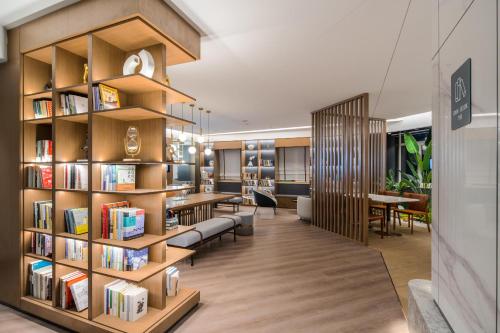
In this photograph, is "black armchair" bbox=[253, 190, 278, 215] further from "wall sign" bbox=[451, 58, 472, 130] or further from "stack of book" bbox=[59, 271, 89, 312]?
"wall sign" bbox=[451, 58, 472, 130]

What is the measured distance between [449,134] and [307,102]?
3.90 meters

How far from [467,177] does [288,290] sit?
226 cm

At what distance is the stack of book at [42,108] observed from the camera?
2.37m

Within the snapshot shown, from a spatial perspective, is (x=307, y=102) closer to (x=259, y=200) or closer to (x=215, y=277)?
(x=259, y=200)

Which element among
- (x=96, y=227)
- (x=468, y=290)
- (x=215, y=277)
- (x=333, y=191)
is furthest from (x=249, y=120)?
(x=468, y=290)

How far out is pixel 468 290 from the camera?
1170 mm

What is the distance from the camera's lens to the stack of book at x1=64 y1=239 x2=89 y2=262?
2158mm

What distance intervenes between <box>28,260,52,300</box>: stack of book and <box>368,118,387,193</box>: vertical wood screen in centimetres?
711

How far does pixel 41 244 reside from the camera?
2334 millimetres

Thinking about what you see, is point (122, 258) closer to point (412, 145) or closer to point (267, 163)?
point (412, 145)

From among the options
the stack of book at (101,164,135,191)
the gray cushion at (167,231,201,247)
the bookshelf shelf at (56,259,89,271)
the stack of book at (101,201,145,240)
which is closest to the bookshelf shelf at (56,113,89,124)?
the stack of book at (101,164,135,191)

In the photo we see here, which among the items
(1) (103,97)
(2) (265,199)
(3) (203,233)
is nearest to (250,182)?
(2) (265,199)

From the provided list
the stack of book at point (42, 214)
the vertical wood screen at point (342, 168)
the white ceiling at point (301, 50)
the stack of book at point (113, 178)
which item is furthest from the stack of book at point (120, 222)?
the vertical wood screen at point (342, 168)

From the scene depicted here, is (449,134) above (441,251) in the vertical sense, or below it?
above
